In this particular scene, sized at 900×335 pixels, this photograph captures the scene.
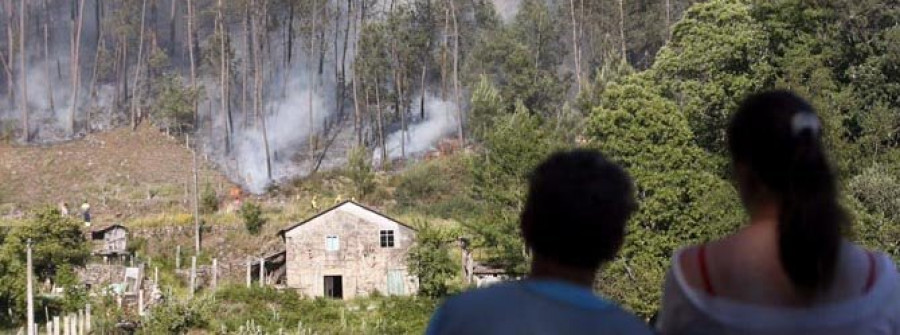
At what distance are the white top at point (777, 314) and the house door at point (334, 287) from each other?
75.5ft

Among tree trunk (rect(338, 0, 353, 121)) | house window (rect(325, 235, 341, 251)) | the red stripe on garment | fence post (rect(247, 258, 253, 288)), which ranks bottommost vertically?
the red stripe on garment

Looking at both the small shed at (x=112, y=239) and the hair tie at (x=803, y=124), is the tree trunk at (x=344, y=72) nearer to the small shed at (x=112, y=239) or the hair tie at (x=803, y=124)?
the small shed at (x=112, y=239)

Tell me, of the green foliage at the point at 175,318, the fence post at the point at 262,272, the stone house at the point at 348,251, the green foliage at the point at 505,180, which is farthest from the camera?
the stone house at the point at 348,251

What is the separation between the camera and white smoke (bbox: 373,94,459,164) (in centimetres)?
3706

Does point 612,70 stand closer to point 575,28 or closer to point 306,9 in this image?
point 575,28

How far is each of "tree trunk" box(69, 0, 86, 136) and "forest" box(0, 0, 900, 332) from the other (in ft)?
0.32

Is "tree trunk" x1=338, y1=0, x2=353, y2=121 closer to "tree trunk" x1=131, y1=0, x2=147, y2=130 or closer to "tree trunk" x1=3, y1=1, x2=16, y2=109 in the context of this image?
"tree trunk" x1=131, y1=0, x2=147, y2=130

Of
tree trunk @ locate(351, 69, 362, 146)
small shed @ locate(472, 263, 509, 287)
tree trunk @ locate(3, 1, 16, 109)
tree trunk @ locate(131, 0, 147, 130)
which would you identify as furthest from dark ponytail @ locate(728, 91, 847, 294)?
tree trunk @ locate(3, 1, 16, 109)

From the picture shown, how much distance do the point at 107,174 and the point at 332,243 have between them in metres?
12.9

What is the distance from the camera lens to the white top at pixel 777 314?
6.34ft

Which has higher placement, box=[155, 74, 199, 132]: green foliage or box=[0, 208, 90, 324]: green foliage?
box=[155, 74, 199, 132]: green foliage

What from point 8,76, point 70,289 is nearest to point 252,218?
point 70,289

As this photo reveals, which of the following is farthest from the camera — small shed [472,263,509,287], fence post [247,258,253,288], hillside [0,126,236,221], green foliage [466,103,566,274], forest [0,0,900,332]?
hillside [0,126,236,221]

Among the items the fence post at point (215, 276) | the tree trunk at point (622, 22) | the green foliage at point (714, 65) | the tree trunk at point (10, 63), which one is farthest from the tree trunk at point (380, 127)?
the green foliage at point (714, 65)
